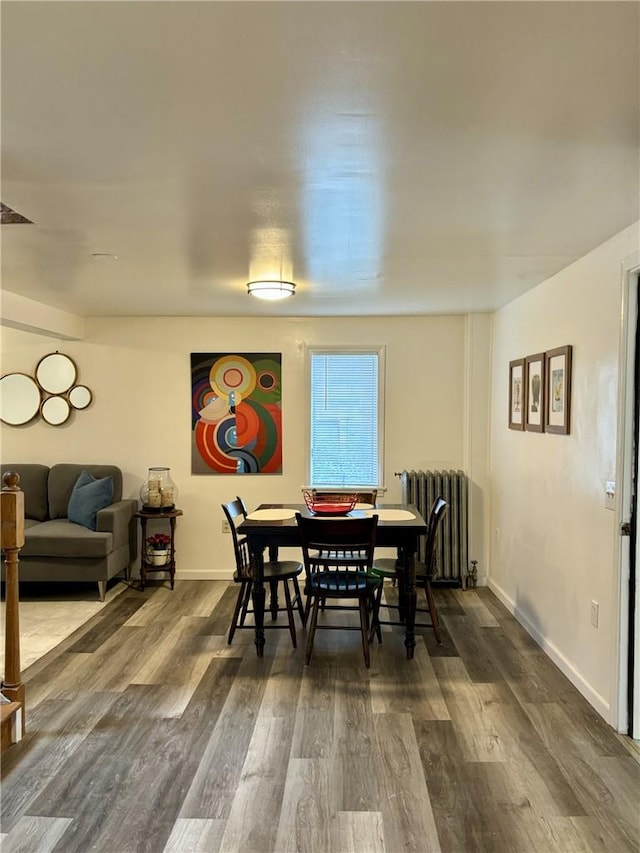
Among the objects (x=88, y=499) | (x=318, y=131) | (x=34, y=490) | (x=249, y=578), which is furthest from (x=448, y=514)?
(x=318, y=131)

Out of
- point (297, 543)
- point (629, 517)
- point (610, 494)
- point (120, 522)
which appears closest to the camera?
point (629, 517)

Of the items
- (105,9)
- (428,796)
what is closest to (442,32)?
(105,9)

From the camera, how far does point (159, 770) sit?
243cm

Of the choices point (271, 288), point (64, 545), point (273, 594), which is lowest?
point (273, 594)

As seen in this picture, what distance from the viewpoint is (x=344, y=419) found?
5.41 metres

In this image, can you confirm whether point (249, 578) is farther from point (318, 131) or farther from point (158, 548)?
point (318, 131)

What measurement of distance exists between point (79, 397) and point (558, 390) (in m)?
4.12

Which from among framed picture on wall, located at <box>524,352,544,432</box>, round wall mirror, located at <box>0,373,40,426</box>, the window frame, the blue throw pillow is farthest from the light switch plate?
round wall mirror, located at <box>0,373,40,426</box>

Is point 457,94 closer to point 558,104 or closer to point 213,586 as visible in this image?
point 558,104

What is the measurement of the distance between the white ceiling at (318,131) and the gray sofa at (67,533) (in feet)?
7.51

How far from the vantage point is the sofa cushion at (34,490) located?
5.17m

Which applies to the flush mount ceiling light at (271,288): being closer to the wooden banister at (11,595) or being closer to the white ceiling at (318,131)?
the white ceiling at (318,131)

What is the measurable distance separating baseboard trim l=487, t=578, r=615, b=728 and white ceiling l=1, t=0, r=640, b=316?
7.43 ft

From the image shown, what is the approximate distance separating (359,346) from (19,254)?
2972 millimetres
